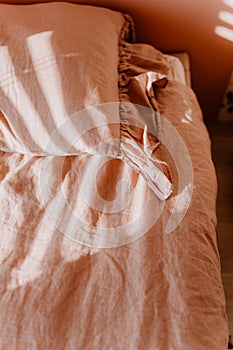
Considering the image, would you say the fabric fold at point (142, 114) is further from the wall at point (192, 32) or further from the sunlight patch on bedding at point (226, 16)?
the sunlight patch on bedding at point (226, 16)

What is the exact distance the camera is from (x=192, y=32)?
136cm

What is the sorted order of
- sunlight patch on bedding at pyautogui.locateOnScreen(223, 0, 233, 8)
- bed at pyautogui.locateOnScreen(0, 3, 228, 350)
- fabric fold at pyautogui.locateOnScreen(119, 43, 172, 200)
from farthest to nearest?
sunlight patch on bedding at pyautogui.locateOnScreen(223, 0, 233, 8)
fabric fold at pyautogui.locateOnScreen(119, 43, 172, 200)
bed at pyautogui.locateOnScreen(0, 3, 228, 350)

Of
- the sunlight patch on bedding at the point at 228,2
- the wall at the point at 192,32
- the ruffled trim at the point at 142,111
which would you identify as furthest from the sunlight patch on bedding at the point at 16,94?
the sunlight patch on bedding at the point at 228,2

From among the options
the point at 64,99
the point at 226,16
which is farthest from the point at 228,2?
the point at 64,99

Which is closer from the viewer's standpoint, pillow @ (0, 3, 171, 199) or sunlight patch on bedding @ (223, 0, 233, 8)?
pillow @ (0, 3, 171, 199)

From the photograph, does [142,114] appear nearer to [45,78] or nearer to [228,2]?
[45,78]

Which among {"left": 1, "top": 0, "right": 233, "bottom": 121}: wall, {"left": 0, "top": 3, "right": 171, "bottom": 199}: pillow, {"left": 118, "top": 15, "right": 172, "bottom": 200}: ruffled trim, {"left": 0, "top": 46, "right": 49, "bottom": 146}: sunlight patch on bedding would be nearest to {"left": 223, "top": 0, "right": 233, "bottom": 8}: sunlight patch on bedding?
{"left": 1, "top": 0, "right": 233, "bottom": 121}: wall

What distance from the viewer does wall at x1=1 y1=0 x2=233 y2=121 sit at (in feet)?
4.17

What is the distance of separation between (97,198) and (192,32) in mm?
764

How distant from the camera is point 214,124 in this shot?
167 centimetres

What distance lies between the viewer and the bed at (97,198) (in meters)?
0.75

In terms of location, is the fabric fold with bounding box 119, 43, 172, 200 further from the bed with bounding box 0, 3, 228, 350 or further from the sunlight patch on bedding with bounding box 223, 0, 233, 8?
the sunlight patch on bedding with bounding box 223, 0, 233, 8

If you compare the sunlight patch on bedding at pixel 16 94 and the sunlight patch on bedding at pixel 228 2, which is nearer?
the sunlight patch on bedding at pixel 16 94

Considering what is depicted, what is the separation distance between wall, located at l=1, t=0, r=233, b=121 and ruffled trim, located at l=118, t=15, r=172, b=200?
104mm
